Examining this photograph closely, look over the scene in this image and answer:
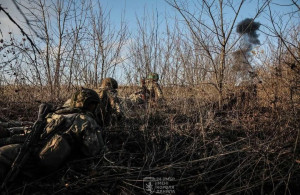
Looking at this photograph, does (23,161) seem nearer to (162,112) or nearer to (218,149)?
(218,149)

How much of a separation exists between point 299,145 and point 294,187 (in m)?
0.40

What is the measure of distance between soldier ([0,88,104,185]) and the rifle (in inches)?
1.2

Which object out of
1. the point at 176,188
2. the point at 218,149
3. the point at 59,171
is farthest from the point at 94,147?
the point at 218,149

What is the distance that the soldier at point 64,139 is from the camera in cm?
199

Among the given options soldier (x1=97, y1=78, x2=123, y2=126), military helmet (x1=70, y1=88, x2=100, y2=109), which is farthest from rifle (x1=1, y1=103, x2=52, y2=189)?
soldier (x1=97, y1=78, x2=123, y2=126)

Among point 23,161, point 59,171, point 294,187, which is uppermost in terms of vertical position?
point 23,161

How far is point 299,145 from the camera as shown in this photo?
2105 mm

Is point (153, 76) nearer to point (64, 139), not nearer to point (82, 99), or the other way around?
point (82, 99)
